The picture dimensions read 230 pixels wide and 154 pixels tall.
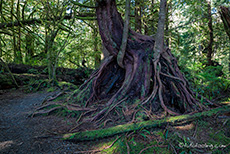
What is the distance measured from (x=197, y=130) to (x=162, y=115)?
2.31 feet

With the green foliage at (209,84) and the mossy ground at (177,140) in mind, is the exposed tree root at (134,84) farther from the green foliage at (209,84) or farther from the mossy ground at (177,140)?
the green foliage at (209,84)

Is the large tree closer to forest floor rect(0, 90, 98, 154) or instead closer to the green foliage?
forest floor rect(0, 90, 98, 154)

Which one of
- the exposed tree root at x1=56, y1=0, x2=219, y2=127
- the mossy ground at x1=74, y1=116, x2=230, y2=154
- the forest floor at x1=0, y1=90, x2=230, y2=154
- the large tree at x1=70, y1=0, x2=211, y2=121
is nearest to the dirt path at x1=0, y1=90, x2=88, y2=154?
the forest floor at x1=0, y1=90, x2=230, y2=154

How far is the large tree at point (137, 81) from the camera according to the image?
3.34 meters

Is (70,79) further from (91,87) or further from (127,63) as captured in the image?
(127,63)

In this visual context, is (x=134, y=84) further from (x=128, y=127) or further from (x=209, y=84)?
(x=209, y=84)

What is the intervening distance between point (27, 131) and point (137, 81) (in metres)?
2.65

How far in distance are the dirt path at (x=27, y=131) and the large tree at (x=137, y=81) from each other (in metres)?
0.88

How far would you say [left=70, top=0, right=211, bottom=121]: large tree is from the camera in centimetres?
334

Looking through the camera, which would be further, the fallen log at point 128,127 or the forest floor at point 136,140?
the fallen log at point 128,127

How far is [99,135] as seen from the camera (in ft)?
8.41

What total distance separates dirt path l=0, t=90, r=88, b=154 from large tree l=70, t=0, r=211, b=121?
2.89 ft

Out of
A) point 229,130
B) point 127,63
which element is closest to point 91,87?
point 127,63

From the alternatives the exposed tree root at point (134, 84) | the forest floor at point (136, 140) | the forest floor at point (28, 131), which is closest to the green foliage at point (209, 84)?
the exposed tree root at point (134, 84)
